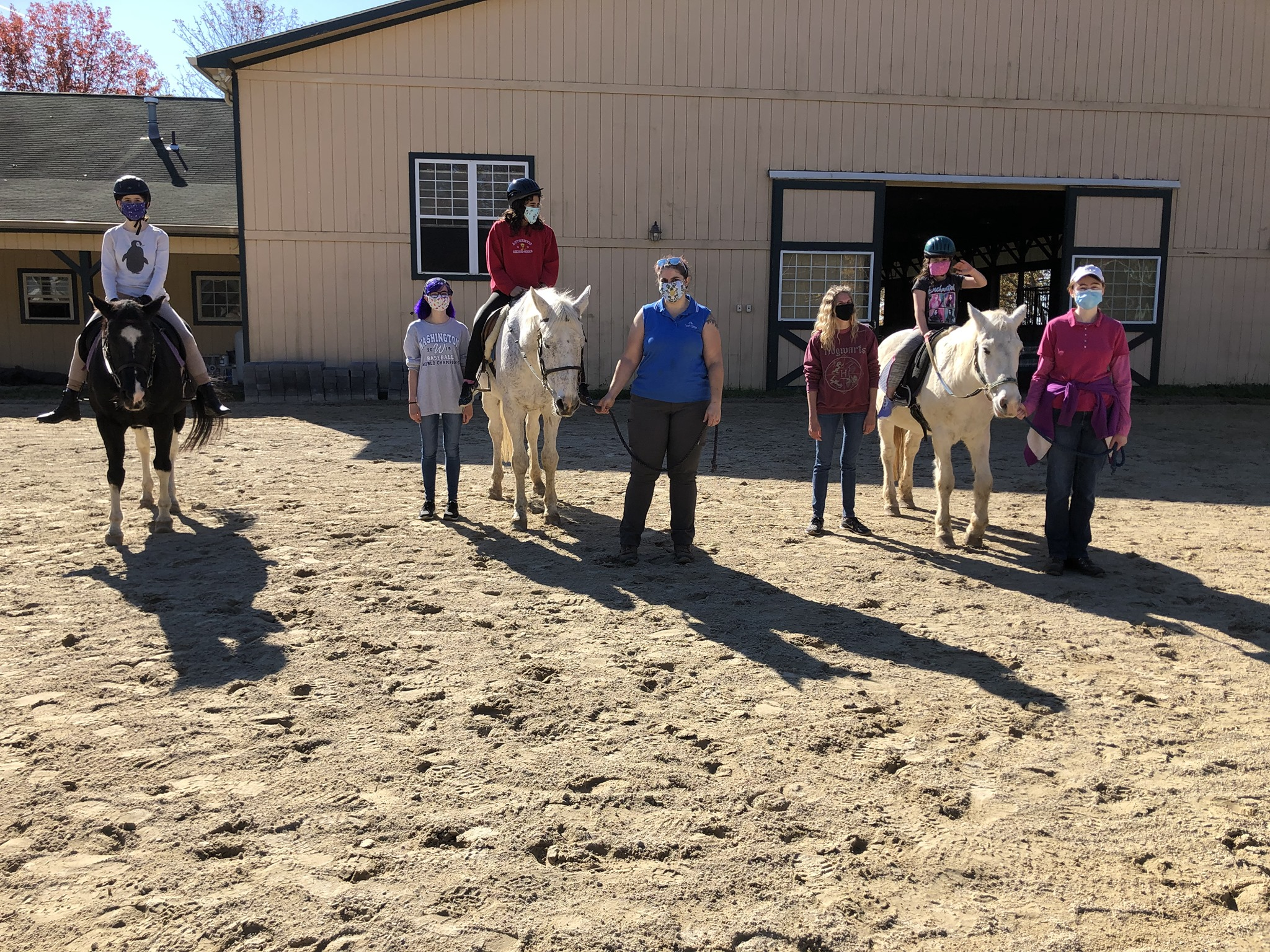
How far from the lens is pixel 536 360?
720 cm

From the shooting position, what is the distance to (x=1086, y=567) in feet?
21.4

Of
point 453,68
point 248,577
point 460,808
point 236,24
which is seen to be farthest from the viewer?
point 236,24

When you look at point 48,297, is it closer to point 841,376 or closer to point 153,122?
point 153,122

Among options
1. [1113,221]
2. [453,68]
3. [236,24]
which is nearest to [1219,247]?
[1113,221]

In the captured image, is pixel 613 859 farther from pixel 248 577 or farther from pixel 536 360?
pixel 536 360

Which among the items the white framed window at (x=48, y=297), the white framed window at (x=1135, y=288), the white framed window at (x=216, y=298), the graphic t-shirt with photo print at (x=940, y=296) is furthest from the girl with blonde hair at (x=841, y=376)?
the white framed window at (x=48, y=297)

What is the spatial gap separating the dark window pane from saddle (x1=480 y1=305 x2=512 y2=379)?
8.69 m

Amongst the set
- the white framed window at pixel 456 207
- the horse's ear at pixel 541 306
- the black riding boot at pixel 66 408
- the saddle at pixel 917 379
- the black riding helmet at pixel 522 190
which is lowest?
the black riding boot at pixel 66 408

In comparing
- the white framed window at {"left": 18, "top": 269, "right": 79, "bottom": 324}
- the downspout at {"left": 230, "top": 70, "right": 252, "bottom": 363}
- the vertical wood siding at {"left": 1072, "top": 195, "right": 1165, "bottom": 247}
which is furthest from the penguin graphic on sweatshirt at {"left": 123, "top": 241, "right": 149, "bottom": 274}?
the vertical wood siding at {"left": 1072, "top": 195, "right": 1165, "bottom": 247}

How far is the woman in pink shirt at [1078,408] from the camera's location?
625cm

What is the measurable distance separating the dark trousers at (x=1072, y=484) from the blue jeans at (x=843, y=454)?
4.64ft

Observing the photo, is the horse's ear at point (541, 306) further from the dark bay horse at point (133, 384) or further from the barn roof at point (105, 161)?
the barn roof at point (105, 161)

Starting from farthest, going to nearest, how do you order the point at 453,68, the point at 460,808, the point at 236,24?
the point at 236,24 < the point at 453,68 < the point at 460,808

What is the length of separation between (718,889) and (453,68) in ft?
50.9
